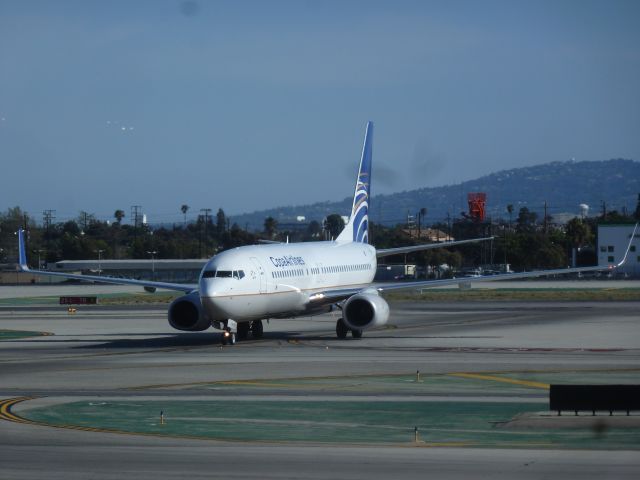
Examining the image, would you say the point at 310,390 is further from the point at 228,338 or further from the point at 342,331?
the point at 342,331

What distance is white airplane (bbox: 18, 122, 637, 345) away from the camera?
4456 centimetres

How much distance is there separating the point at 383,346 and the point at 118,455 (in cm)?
2557

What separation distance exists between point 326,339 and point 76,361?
13.4 m

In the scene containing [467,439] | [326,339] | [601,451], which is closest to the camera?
[601,451]

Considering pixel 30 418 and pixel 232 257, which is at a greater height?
pixel 232 257

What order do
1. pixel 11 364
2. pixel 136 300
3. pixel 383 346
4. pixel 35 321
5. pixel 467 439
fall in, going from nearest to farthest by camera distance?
pixel 467 439 → pixel 11 364 → pixel 383 346 → pixel 35 321 → pixel 136 300

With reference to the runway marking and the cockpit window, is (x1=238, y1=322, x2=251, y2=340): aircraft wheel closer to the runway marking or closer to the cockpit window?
the cockpit window

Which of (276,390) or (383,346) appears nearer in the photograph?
(276,390)

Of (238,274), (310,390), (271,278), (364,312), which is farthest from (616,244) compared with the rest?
(310,390)

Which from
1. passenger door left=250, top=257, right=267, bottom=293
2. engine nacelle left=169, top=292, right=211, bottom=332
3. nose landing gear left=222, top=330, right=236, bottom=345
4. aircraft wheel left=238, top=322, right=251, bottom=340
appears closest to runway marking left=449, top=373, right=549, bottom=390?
passenger door left=250, top=257, right=267, bottom=293

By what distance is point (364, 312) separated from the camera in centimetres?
4872

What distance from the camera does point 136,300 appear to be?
93.8m

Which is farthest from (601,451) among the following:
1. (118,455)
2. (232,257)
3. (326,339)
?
(326,339)

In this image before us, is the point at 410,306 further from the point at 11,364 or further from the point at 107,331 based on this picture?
the point at 11,364
